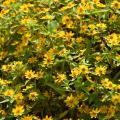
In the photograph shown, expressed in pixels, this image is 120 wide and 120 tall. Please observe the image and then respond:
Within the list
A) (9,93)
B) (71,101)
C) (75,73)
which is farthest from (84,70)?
(9,93)

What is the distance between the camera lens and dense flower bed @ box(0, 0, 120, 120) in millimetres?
2275

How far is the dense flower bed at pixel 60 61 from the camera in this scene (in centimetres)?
228

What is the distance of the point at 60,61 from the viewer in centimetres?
233

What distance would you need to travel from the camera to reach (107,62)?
2391 mm

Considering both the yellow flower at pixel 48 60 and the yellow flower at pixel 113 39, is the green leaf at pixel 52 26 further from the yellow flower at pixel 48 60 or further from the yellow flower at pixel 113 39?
the yellow flower at pixel 113 39

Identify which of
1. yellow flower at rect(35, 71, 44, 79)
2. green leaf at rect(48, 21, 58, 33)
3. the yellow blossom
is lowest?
the yellow blossom

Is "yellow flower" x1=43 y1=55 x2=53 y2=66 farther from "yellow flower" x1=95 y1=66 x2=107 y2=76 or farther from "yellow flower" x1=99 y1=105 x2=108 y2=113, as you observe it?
"yellow flower" x1=99 y1=105 x2=108 y2=113

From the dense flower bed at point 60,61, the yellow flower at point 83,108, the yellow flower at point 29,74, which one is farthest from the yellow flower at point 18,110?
the yellow flower at point 83,108

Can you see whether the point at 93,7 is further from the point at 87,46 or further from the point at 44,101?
the point at 44,101

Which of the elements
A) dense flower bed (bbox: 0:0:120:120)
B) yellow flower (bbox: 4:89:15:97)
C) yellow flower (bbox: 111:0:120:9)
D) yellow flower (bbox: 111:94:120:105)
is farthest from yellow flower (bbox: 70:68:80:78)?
yellow flower (bbox: 111:0:120:9)

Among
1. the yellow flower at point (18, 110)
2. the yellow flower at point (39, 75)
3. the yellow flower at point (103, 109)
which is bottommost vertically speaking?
the yellow flower at point (18, 110)

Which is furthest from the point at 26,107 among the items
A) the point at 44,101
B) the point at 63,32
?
the point at 63,32

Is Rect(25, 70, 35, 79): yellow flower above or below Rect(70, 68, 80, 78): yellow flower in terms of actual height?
below

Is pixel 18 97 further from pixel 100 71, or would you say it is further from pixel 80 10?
pixel 80 10
